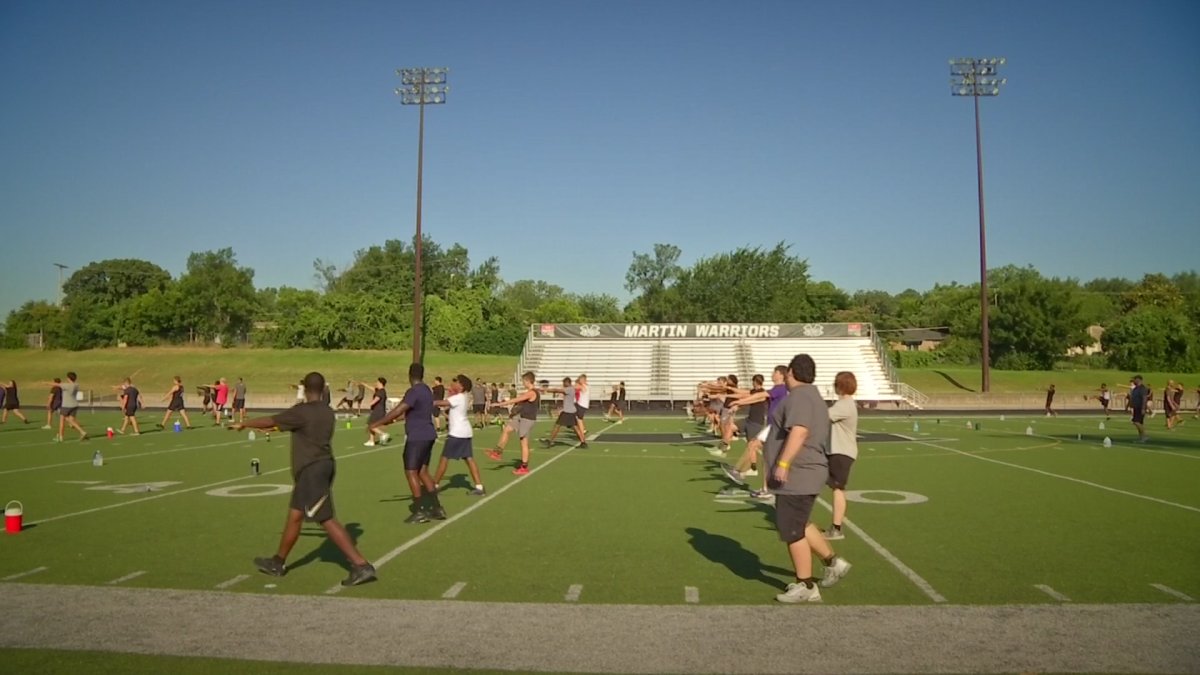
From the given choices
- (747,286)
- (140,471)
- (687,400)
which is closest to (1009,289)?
(747,286)

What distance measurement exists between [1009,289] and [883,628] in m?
71.5

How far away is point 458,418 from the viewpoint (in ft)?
43.1

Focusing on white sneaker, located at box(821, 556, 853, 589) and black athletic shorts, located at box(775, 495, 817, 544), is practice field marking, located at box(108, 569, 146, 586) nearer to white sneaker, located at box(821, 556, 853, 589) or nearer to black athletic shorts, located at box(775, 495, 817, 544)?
black athletic shorts, located at box(775, 495, 817, 544)

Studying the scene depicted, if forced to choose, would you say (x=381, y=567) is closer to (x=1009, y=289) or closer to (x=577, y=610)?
(x=577, y=610)

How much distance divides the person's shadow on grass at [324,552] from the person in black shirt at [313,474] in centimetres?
71

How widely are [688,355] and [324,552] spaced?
1838 inches

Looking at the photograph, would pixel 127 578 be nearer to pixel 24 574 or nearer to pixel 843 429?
pixel 24 574

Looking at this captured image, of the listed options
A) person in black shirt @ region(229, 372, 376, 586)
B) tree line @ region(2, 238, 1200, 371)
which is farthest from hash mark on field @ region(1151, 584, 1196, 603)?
tree line @ region(2, 238, 1200, 371)

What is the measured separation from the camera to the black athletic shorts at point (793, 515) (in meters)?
7.45

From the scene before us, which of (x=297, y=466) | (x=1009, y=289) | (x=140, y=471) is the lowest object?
(x=140, y=471)

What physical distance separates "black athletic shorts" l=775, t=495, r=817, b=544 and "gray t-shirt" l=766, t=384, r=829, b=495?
53 millimetres

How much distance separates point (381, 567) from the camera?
896cm

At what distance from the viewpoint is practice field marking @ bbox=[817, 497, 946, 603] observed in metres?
7.81

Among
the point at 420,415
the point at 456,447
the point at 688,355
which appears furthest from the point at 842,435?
the point at 688,355
